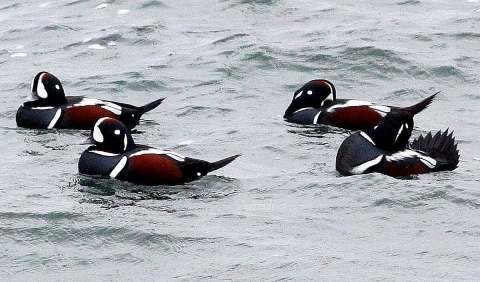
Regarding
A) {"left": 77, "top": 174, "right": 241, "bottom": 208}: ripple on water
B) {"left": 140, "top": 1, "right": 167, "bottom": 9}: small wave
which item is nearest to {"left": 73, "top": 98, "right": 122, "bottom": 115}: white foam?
{"left": 77, "top": 174, "right": 241, "bottom": 208}: ripple on water

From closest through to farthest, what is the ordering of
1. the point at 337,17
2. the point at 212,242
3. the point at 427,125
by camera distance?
the point at 212,242
the point at 427,125
the point at 337,17

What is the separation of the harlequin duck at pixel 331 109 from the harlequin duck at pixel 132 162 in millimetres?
2583

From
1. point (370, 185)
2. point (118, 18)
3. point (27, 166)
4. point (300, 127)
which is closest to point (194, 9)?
point (118, 18)

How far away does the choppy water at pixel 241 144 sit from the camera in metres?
7.89

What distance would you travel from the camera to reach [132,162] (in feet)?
33.1

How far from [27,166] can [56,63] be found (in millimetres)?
5206

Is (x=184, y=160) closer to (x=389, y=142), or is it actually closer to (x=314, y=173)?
(x=314, y=173)

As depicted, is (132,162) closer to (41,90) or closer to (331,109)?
(41,90)

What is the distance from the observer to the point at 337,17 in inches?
688

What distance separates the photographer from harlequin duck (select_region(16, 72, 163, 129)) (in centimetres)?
1262

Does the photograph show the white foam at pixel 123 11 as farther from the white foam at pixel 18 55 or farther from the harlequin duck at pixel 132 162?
the harlequin duck at pixel 132 162

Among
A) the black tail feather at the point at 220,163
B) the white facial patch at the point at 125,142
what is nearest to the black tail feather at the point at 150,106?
the white facial patch at the point at 125,142

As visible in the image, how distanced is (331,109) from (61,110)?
295 cm

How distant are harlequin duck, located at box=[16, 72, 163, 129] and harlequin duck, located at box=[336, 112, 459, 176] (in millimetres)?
3183
